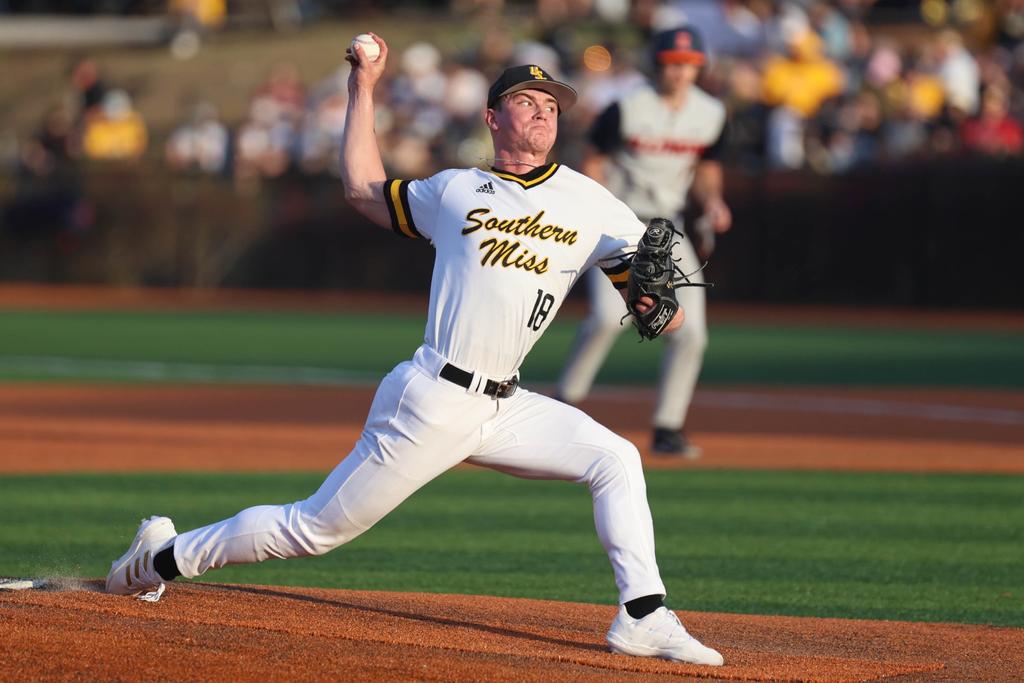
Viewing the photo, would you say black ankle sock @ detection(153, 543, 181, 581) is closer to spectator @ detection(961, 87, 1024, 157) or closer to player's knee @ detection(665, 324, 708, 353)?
player's knee @ detection(665, 324, 708, 353)

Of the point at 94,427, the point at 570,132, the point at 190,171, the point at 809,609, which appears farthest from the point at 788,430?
the point at 190,171

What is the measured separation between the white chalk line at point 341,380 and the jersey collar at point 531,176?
7.28m

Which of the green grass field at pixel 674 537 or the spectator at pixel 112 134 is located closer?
the green grass field at pixel 674 537

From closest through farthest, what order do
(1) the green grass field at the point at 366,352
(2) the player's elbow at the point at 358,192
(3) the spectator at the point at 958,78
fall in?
(2) the player's elbow at the point at 358,192, (1) the green grass field at the point at 366,352, (3) the spectator at the point at 958,78

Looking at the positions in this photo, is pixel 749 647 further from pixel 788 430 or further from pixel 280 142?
pixel 280 142

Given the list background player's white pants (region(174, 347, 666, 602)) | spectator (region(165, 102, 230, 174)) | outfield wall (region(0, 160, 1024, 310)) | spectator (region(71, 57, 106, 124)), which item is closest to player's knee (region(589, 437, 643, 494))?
background player's white pants (region(174, 347, 666, 602))

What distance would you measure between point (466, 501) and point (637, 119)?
96.0 inches

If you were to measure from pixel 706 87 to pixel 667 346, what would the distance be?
10898 millimetres

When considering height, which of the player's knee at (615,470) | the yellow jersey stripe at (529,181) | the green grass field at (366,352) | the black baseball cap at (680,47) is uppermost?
the black baseball cap at (680,47)

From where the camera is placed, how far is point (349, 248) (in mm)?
23000

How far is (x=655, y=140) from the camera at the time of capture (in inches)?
379

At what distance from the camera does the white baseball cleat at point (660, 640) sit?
486cm

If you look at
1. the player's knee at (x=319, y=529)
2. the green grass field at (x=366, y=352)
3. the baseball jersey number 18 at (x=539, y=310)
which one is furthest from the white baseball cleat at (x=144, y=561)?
the green grass field at (x=366, y=352)

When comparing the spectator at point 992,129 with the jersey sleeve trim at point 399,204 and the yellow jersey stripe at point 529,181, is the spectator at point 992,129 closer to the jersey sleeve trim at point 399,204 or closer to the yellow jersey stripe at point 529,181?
the yellow jersey stripe at point 529,181
